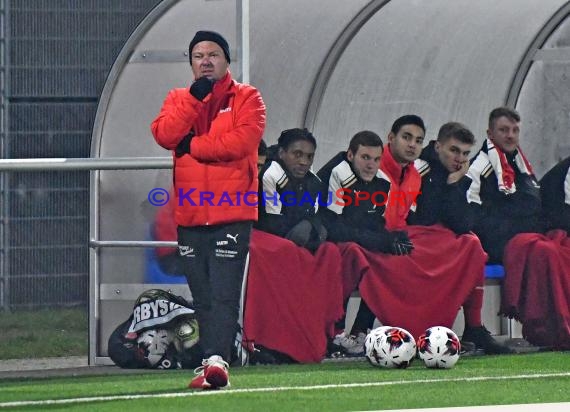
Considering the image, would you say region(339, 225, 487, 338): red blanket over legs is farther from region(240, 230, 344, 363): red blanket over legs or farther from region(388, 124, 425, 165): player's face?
region(388, 124, 425, 165): player's face

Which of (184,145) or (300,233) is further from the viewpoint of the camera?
(300,233)

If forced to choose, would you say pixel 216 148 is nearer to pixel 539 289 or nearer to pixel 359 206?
pixel 359 206

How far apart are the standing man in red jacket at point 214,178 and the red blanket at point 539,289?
3.33 metres

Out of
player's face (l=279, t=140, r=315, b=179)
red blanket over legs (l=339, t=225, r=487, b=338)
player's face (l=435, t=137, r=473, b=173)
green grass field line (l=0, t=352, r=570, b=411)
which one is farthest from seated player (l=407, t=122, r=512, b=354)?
green grass field line (l=0, t=352, r=570, b=411)

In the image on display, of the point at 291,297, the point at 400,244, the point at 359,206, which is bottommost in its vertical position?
the point at 291,297

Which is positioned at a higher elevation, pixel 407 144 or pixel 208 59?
pixel 208 59

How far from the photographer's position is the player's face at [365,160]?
1409 cm

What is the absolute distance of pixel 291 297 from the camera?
1341cm

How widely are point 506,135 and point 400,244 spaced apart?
1.22 metres

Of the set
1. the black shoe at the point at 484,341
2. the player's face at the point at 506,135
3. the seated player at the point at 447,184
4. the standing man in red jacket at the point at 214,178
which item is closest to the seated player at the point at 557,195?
the player's face at the point at 506,135

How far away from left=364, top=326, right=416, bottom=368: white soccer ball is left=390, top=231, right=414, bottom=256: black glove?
4.79ft

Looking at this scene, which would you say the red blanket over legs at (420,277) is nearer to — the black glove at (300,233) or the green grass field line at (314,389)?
the black glove at (300,233)

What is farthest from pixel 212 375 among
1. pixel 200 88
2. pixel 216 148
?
pixel 200 88

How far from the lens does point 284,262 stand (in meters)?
13.4
